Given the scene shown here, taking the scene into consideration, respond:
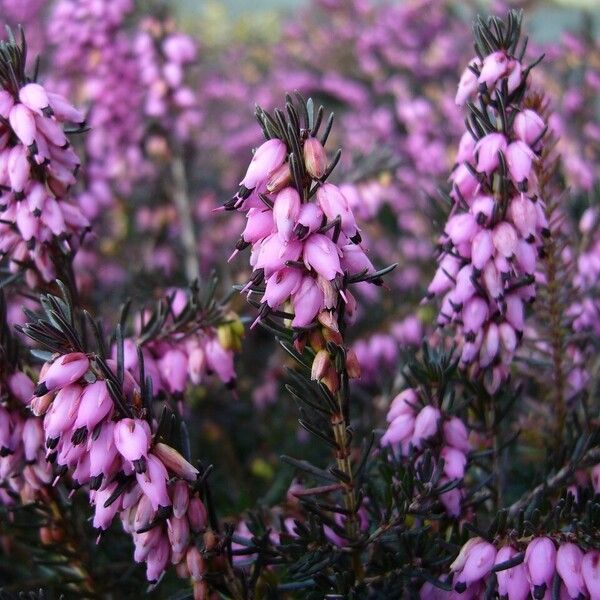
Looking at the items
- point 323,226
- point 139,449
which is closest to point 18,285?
point 139,449

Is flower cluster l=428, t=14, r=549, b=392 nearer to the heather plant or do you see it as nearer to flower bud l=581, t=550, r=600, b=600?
the heather plant

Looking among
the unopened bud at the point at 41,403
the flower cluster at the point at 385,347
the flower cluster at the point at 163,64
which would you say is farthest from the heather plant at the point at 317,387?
the flower cluster at the point at 163,64

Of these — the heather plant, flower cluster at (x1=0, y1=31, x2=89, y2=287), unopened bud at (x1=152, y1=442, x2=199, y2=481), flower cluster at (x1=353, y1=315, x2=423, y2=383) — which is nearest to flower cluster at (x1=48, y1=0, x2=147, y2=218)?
the heather plant

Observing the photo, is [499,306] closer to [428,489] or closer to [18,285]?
[428,489]

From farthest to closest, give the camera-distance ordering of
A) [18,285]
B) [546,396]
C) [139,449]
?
[546,396]
[18,285]
[139,449]

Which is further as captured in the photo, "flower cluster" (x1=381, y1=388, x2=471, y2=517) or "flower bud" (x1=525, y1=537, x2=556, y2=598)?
"flower cluster" (x1=381, y1=388, x2=471, y2=517)

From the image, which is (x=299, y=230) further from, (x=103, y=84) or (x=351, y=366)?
(x=103, y=84)
